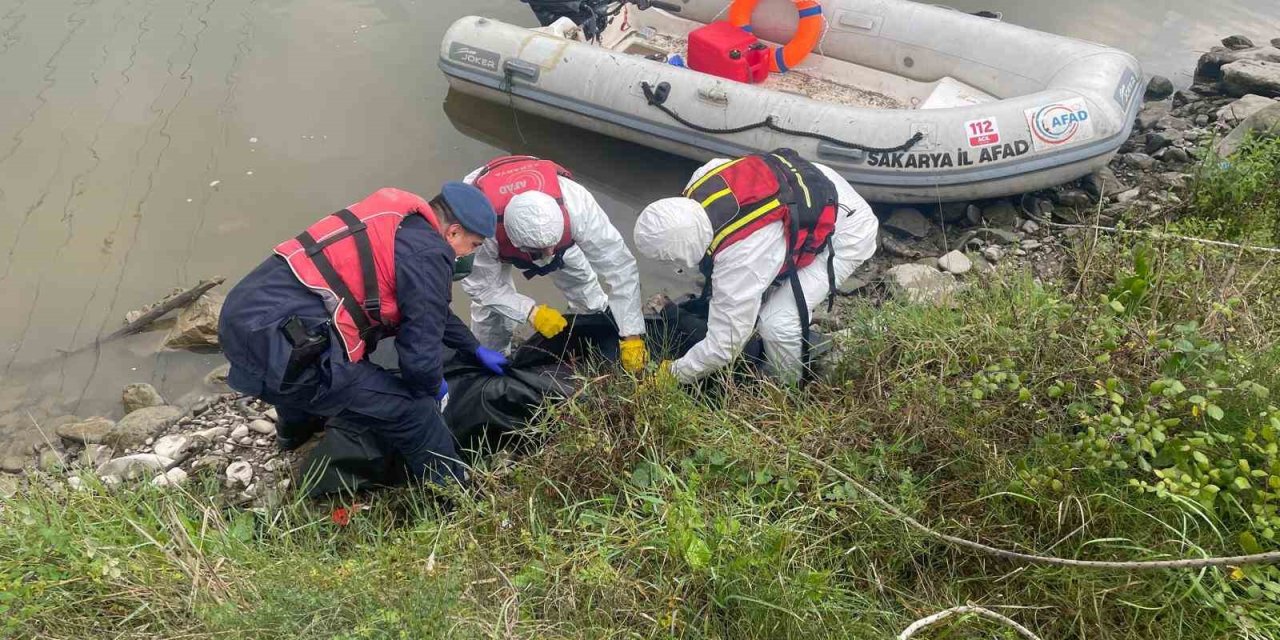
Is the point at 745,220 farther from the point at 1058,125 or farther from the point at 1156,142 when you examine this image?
the point at 1156,142

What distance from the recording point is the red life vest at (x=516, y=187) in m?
3.31

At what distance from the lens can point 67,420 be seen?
3.86 m

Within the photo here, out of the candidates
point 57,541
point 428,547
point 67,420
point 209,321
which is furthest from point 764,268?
point 67,420

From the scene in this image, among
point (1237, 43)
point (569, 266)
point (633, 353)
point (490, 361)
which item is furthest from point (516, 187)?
point (1237, 43)

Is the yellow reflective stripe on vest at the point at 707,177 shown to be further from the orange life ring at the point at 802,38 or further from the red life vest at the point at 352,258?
the orange life ring at the point at 802,38

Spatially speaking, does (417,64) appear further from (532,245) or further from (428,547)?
(428,547)

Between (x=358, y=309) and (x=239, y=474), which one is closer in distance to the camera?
(x=358, y=309)

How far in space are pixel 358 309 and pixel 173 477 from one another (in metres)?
1.21

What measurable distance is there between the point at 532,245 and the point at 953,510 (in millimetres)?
1792

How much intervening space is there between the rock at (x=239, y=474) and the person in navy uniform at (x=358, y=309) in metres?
0.54

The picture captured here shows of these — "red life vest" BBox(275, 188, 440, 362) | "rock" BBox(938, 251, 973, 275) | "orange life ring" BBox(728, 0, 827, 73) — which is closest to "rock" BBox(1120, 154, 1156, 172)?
"rock" BBox(938, 251, 973, 275)

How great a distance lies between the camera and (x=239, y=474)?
3.28 meters

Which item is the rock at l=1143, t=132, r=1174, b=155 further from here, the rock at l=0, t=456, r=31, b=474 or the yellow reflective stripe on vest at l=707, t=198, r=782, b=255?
the rock at l=0, t=456, r=31, b=474

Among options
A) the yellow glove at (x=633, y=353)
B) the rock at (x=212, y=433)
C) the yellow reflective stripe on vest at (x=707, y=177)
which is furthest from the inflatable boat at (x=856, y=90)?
the rock at (x=212, y=433)
